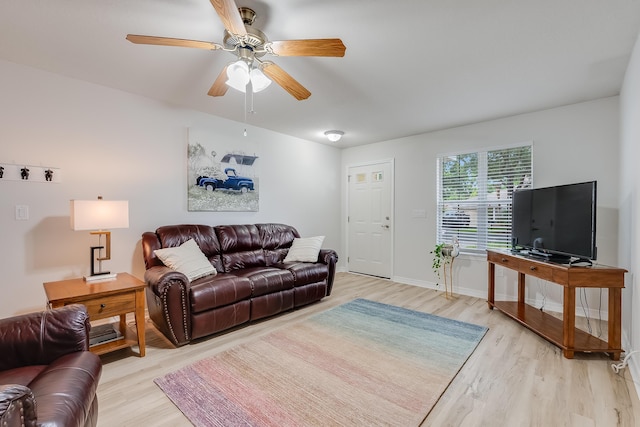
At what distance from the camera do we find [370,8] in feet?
5.85

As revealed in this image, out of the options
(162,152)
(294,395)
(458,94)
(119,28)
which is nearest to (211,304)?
(294,395)

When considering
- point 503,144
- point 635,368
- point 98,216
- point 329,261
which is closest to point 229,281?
point 98,216

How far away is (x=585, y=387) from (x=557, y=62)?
249cm

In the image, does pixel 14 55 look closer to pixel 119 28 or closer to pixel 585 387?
pixel 119 28

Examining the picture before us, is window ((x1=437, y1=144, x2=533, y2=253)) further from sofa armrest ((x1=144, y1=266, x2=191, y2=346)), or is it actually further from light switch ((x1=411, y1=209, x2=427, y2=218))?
sofa armrest ((x1=144, y1=266, x2=191, y2=346))

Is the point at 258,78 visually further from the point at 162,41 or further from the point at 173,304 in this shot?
the point at 173,304

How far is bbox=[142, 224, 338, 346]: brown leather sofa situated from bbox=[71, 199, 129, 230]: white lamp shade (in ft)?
1.80

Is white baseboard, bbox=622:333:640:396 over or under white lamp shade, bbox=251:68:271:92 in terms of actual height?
under

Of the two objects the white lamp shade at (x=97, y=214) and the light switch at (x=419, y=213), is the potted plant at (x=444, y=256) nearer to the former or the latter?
the light switch at (x=419, y=213)

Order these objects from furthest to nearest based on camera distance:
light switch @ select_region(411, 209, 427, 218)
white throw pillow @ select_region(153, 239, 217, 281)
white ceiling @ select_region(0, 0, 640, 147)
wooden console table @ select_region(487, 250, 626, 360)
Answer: light switch @ select_region(411, 209, 427, 218), white throw pillow @ select_region(153, 239, 217, 281), wooden console table @ select_region(487, 250, 626, 360), white ceiling @ select_region(0, 0, 640, 147)

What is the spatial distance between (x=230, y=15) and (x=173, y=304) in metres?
2.17

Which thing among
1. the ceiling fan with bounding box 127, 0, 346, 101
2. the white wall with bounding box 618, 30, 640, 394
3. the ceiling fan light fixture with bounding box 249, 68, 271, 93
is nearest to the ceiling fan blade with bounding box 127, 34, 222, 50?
the ceiling fan with bounding box 127, 0, 346, 101

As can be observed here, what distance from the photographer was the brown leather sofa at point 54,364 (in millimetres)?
1072

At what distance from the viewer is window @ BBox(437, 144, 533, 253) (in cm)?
374
